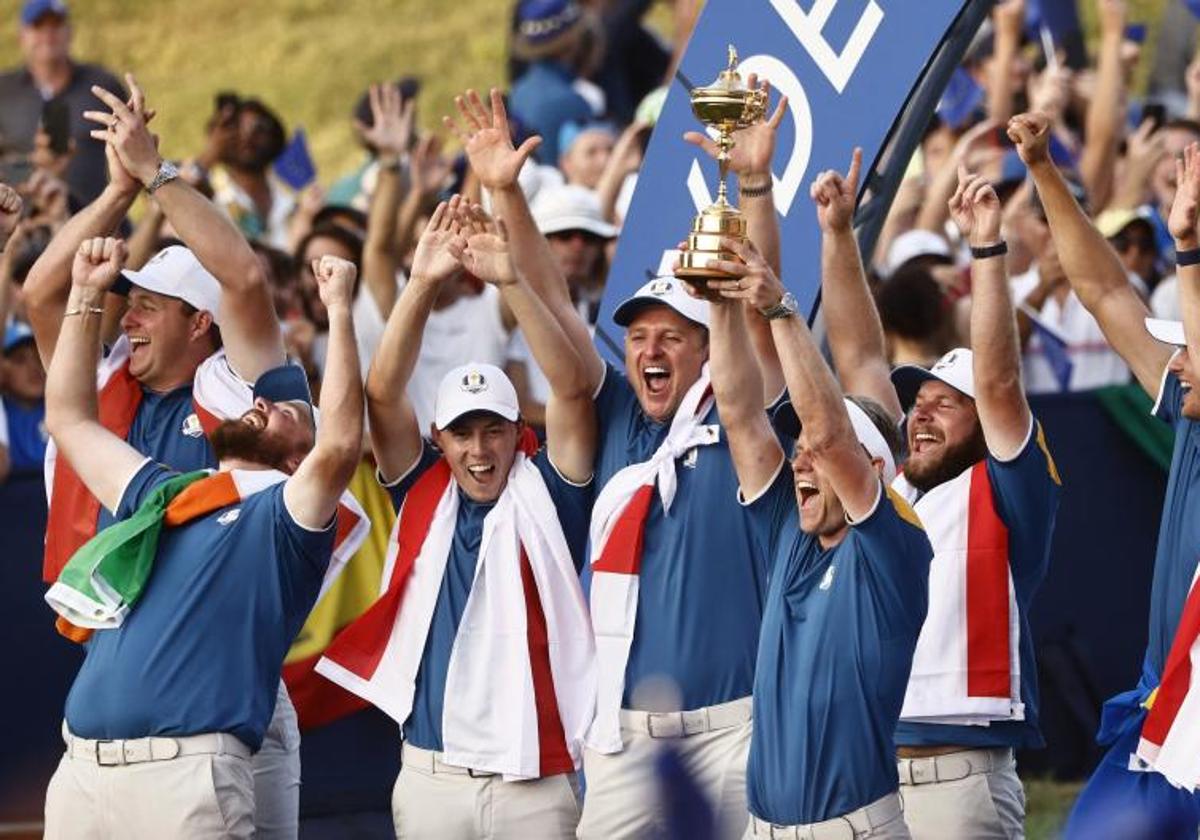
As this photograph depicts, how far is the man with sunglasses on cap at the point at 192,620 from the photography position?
707 cm

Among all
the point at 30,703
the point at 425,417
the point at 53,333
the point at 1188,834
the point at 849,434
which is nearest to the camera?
the point at 849,434

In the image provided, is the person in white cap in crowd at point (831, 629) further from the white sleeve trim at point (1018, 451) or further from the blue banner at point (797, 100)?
the blue banner at point (797, 100)

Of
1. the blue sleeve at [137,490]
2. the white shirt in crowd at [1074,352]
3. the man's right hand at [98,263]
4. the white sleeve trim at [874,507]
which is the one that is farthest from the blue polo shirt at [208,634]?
the white shirt in crowd at [1074,352]

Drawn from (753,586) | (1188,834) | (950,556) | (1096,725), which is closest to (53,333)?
(753,586)

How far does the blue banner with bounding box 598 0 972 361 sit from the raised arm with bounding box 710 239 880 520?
135cm

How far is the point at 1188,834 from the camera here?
22.8 ft

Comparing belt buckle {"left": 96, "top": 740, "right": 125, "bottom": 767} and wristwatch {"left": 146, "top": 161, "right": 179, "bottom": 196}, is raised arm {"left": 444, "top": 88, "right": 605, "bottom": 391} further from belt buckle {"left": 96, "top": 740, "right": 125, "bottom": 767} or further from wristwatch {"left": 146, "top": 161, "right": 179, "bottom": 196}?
belt buckle {"left": 96, "top": 740, "right": 125, "bottom": 767}

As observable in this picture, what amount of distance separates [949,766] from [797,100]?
6.64 feet

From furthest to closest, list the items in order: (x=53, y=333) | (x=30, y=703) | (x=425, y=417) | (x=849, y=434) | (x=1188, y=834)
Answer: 1. (x=425, y=417)
2. (x=30, y=703)
3. (x=53, y=333)
4. (x=1188, y=834)
5. (x=849, y=434)

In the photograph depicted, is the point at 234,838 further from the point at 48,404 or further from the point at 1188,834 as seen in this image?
the point at 1188,834

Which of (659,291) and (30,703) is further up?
(659,291)

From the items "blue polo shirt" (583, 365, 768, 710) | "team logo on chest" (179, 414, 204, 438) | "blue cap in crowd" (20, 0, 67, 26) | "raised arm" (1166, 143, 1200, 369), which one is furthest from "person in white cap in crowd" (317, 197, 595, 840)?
"blue cap in crowd" (20, 0, 67, 26)

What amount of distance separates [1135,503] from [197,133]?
392 inches

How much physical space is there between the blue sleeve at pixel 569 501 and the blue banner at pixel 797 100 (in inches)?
29.9
